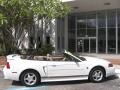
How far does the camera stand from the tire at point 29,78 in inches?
472

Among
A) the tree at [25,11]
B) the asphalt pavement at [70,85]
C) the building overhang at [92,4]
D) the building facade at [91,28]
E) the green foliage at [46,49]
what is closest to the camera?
the asphalt pavement at [70,85]

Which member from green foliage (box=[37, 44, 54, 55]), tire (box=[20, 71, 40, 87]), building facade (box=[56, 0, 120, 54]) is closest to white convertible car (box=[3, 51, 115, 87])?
tire (box=[20, 71, 40, 87])

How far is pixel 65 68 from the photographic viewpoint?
12.4 metres

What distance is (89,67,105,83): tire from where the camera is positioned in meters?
12.7

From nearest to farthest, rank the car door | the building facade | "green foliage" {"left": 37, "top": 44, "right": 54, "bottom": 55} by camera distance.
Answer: the car door < "green foliage" {"left": 37, "top": 44, "right": 54, "bottom": 55} < the building facade

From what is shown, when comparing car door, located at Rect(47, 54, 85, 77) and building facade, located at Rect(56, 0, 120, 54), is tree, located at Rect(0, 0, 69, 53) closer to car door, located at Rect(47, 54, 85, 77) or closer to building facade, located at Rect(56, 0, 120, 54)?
building facade, located at Rect(56, 0, 120, 54)

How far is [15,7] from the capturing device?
22109 millimetres

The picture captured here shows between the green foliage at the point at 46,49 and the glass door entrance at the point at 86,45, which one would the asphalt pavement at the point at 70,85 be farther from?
the glass door entrance at the point at 86,45

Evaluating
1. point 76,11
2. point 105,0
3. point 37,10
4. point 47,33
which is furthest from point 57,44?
point 37,10

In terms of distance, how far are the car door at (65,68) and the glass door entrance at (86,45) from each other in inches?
803

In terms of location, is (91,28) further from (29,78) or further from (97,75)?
(29,78)

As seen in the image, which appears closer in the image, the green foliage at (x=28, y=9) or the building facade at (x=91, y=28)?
the green foliage at (x=28, y=9)

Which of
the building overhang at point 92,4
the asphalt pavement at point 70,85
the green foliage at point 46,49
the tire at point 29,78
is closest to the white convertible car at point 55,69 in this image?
the tire at point 29,78

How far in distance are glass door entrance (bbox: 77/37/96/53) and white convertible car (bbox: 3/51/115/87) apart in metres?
19.9
